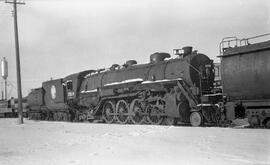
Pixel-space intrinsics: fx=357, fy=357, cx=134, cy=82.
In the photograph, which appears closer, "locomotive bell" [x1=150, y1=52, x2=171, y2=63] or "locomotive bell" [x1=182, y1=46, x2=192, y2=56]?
"locomotive bell" [x1=182, y1=46, x2=192, y2=56]

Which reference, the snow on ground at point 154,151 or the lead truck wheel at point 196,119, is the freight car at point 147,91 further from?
the snow on ground at point 154,151

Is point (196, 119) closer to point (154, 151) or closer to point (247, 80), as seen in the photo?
point (247, 80)

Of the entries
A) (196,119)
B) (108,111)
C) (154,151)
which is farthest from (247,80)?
(108,111)

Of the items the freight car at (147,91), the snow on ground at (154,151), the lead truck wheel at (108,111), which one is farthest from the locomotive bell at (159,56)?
the snow on ground at (154,151)

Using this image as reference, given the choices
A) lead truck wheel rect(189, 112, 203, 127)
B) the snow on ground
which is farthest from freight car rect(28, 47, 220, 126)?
the snow on ground

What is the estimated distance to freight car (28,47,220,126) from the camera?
17219 mm

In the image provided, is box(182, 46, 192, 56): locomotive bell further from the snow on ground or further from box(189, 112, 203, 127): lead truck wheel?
the snow on ground

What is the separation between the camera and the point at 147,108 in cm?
1938

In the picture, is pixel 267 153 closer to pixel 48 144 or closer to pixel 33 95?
pixel 48 144

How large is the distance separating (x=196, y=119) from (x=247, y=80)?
3.61m

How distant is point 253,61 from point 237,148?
5580mm

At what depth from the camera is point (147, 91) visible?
63.9 ft

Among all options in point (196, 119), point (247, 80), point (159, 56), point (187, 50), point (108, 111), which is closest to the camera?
point (247, 80)

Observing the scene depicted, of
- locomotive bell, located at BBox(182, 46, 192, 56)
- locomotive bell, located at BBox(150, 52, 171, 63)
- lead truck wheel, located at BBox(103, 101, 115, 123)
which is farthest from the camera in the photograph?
lead truck wheel, located at BBox(103, 101, 115, 123)
